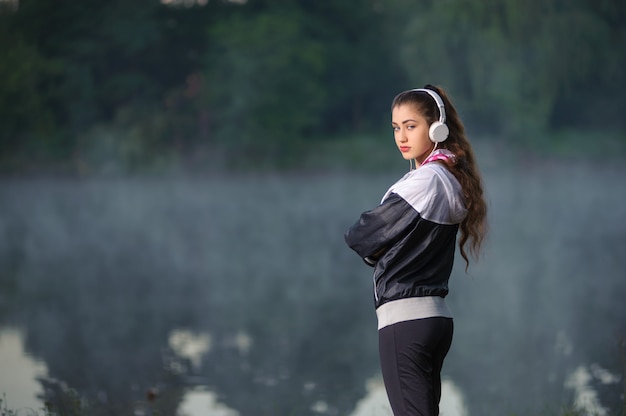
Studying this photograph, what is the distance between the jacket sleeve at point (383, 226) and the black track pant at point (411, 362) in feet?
0.64

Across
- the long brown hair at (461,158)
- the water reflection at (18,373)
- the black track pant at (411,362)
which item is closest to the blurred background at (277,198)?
the water reflection at (18,373)

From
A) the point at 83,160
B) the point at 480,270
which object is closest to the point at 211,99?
the point at 83,160

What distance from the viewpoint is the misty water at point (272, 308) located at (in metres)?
5.36

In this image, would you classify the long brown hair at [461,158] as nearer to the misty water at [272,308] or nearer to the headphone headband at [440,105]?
the headphone headband at [440,105]

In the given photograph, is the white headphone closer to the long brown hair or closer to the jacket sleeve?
the long brown hair

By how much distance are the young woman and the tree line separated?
1884 centimetres

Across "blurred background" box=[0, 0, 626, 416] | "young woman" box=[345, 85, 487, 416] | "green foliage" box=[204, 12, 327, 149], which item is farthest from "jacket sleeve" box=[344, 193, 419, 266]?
"green foliage" box=[204, 12, 327, 149]

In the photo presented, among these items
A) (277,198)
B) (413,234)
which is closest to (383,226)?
(413,234)

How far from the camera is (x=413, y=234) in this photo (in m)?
2.14

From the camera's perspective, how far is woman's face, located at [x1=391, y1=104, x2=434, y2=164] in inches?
87.5

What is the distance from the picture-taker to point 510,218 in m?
15.4

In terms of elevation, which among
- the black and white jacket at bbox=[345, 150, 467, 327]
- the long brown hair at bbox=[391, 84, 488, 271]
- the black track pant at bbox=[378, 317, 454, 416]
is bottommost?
the black track pant at bbox=[378, 317, 454, 416]

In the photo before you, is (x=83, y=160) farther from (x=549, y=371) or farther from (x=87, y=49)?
→ (x=549, y=371)

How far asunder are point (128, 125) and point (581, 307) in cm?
1938
